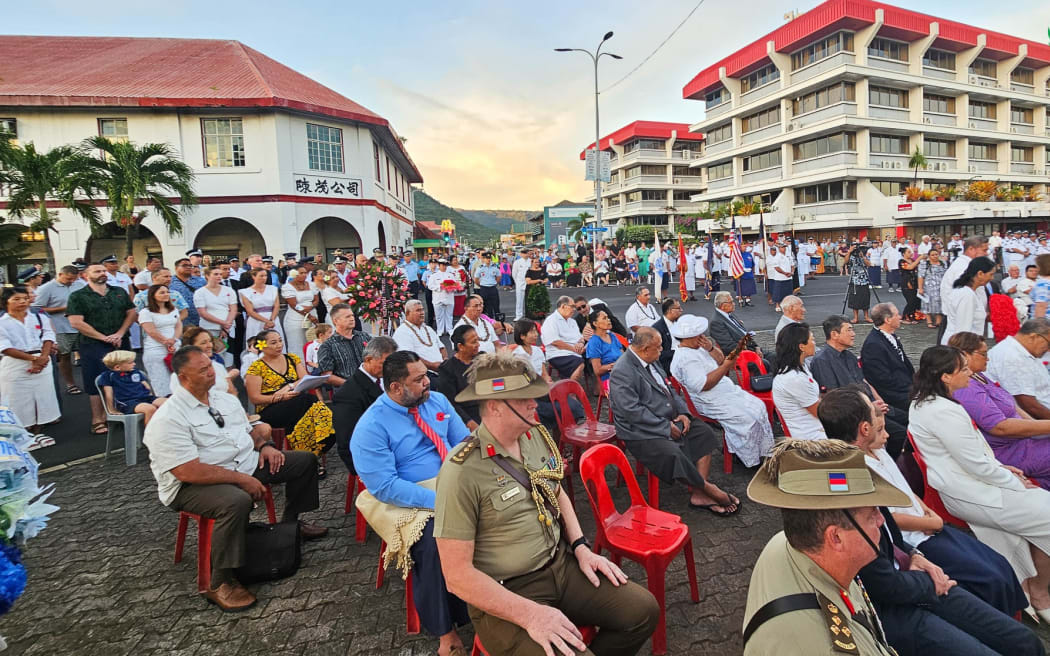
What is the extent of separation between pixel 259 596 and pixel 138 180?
757 inches

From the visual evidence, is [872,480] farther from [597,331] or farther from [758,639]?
[597,331]

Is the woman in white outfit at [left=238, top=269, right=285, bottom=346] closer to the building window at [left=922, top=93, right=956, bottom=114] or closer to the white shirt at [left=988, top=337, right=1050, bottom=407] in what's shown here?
the white shirt at [left=988, top=337, right=1050, bottom=407]

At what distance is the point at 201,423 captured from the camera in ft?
11.9

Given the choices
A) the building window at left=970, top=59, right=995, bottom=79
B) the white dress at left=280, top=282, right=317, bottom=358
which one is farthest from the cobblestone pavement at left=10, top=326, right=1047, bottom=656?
the building window at left=970, top=59, right=995, bottom=79

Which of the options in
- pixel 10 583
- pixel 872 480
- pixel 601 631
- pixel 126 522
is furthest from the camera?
pixel 126 522

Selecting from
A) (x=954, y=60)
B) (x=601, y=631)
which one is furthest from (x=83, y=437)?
(x=954, y=60)

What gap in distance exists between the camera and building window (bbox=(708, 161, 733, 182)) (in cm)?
4581

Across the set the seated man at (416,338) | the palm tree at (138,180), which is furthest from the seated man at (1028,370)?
the palm tree at (138,180)

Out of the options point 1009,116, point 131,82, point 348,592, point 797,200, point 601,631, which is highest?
point 1009,116

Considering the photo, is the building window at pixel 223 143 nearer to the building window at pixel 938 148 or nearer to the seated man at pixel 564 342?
the seated man at pixel 564 342

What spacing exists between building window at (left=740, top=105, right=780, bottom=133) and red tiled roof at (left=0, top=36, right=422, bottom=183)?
28.3 meters

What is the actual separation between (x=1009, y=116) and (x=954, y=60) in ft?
21.3

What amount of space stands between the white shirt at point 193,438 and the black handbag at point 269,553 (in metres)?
0.50

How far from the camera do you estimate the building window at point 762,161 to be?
40312mm
